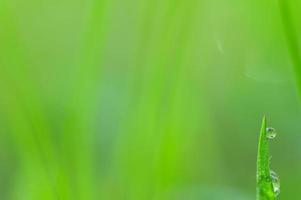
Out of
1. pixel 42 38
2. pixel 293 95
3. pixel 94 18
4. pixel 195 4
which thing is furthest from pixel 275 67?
pixel 42 38

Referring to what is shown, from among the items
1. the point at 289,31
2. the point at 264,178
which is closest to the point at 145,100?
the point at 289,31

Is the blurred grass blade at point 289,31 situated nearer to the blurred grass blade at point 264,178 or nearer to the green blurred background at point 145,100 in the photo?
the green blurred background at point 145,100

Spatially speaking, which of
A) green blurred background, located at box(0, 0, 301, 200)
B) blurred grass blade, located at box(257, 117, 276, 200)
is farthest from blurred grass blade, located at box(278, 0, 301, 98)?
blurred grass blade, located at box(257, 117, 276, 200)

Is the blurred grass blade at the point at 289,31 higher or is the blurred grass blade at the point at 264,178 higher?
the blurred grass blade at the point at 289,31

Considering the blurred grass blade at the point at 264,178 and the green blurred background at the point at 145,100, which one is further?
the green blurred background at the point at 145,100

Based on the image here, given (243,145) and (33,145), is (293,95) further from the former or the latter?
(33,145)

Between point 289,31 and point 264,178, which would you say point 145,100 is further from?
point 264,178

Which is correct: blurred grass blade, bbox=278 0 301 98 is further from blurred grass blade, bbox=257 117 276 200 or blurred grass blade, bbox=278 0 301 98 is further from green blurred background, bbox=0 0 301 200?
blurred grass blade, bbox=257 117 276 200

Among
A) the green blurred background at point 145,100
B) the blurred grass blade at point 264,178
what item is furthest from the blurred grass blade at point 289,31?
the blurred grass blade at point 264,178
